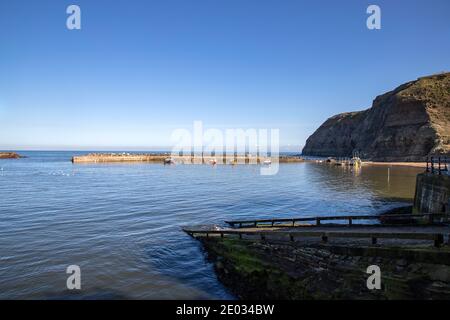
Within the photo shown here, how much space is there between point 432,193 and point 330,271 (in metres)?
13.4

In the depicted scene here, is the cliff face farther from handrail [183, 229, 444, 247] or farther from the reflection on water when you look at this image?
handrail [183, 229, 444, 247]

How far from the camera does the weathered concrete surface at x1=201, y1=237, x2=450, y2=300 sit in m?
10.1

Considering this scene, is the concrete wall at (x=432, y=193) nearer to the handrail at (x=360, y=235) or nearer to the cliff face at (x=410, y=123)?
the handrail at (x=360, y=235)

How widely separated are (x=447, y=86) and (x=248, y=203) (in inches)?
4312

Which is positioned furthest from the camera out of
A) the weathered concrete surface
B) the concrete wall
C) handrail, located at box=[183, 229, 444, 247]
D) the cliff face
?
the cliff face

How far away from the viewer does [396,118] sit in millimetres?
111750

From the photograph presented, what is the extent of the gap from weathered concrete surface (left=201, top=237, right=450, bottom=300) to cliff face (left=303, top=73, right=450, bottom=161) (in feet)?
302

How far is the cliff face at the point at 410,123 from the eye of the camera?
96.4 m

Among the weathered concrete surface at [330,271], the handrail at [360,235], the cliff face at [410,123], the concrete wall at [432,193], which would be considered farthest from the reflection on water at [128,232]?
the cliff face at [410,123]

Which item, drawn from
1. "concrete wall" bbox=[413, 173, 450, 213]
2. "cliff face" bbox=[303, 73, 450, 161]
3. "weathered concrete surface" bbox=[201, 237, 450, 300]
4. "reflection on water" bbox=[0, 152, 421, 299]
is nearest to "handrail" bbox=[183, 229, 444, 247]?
"weathered concrete surface" bbox=[201, 237, 450, 300]

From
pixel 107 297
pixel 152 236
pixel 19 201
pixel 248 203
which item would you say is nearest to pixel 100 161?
pixel 19 201
